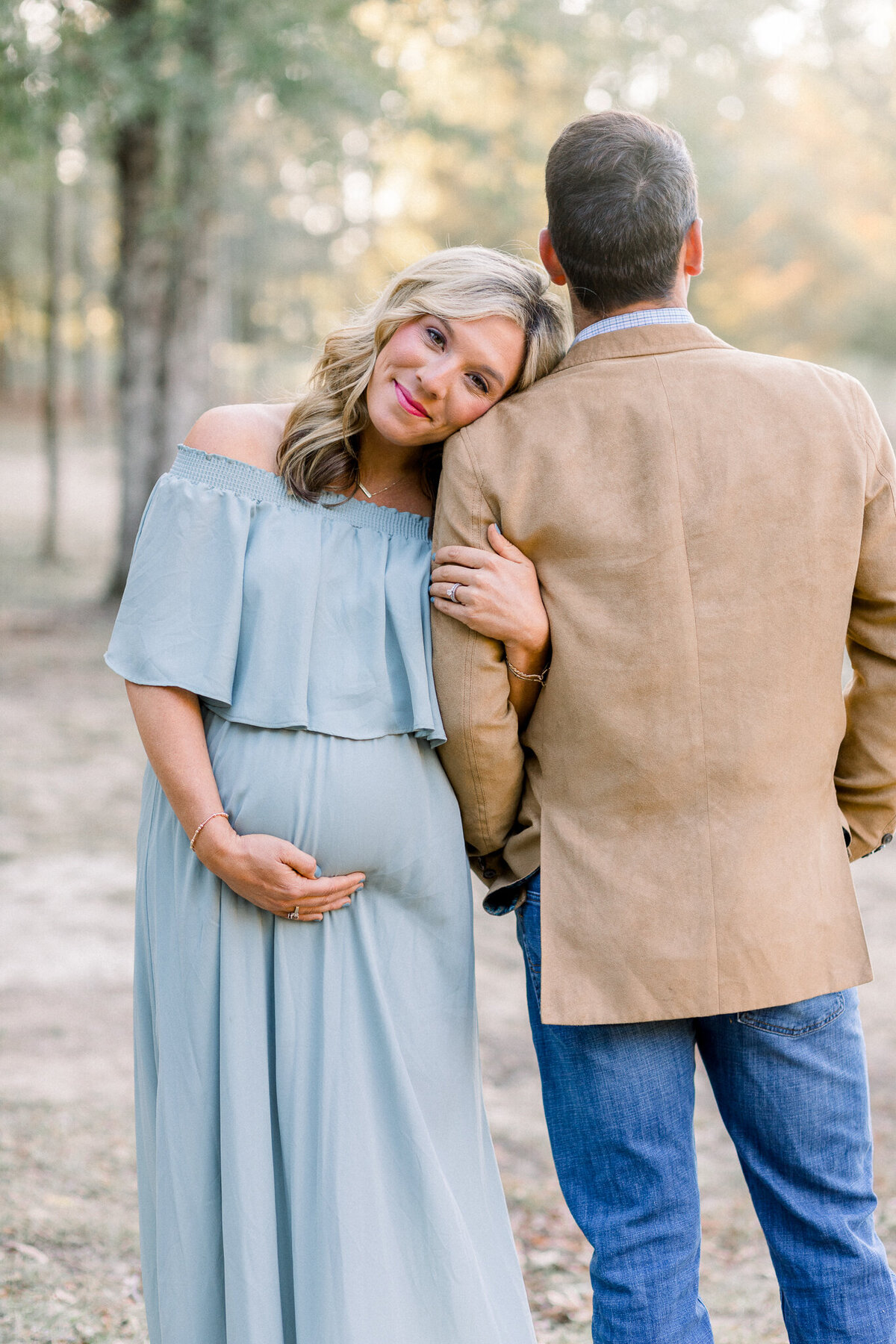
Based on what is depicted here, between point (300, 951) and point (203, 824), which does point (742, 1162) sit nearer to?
point (300, 951)

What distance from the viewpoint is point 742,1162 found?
198cm

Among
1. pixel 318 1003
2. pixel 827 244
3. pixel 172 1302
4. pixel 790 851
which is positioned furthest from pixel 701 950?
pixel 827 244

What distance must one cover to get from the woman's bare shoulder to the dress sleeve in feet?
0.31

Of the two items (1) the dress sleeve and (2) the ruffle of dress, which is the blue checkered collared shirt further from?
(1) the dress sleeve

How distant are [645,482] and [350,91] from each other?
26.7ft

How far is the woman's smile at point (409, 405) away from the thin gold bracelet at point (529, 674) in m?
0.45

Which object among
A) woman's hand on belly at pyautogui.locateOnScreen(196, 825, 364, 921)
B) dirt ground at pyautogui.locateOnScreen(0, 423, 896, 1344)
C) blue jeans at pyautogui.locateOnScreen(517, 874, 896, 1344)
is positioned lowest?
dirt ground at pyautogui.locateOnScreen(0, 423, 896, 1344)

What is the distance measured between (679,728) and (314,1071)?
847 millimetres

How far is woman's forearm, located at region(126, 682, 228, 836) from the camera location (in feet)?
6.48

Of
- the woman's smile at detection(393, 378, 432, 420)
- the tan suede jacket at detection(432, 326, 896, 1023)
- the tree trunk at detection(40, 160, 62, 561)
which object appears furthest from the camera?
the tree trunk at detection(40, 160, 62, 561)

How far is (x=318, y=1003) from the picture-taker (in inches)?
79.3

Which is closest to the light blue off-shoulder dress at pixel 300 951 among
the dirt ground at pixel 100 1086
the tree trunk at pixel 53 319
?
the dirt ground at pixel 100 1086

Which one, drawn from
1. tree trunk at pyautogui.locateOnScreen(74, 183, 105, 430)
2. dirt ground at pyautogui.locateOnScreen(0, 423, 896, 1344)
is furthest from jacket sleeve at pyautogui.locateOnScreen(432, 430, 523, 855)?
tree trunk at pyautogui.locateOnScreen(74, 183, 105, 430)

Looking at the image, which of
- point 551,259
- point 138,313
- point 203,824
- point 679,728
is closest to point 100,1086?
point 203,824
